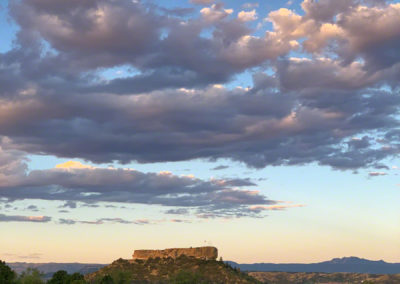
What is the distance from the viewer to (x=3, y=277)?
192375mm

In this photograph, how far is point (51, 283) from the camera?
193750 mm

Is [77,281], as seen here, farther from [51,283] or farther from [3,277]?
[3,277]

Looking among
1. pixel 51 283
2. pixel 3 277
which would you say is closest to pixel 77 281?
pixel 51 283

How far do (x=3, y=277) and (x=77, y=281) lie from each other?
25456 mm

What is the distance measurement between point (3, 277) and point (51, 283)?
15011mm

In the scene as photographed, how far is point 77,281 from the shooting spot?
186 m
